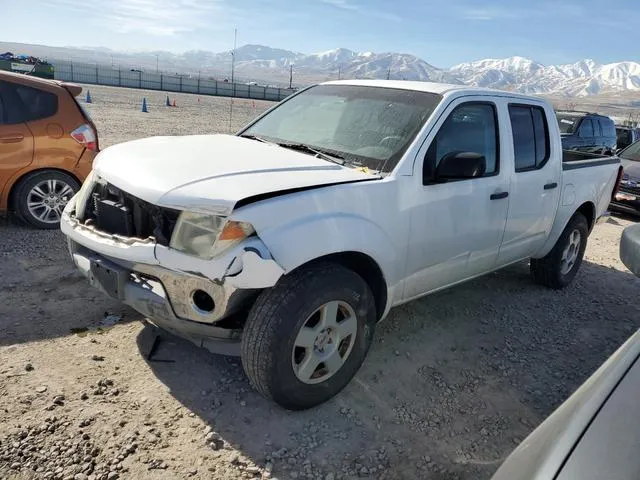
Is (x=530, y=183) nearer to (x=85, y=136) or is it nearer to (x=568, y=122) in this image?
(x=85, y=136)

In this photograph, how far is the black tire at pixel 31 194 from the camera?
563 cm

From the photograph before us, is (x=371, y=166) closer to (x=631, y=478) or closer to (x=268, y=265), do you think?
(x=268, y=265)

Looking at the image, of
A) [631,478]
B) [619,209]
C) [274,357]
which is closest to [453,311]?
[274,357]

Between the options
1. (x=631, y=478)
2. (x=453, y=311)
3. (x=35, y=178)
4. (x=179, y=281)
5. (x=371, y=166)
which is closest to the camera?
(x=631, y=478)

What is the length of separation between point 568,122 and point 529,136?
31.4 feet

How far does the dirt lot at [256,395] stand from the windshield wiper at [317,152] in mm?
1427

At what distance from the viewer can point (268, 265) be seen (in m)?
2.52

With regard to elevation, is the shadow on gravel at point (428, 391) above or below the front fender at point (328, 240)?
below

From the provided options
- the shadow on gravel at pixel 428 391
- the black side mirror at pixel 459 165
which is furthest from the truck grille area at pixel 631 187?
the black side mirror at pixel 459 165

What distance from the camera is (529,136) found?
4.47 m

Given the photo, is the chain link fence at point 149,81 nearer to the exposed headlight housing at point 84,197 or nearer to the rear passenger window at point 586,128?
the rear passenger window at point 586,128

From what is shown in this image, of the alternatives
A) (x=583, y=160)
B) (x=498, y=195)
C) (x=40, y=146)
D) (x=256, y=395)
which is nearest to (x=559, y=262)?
(x=583, y=160)

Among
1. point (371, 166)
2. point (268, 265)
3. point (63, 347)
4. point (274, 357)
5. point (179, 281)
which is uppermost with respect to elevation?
point (371, 166)

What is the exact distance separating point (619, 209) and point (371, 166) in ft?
28.3
